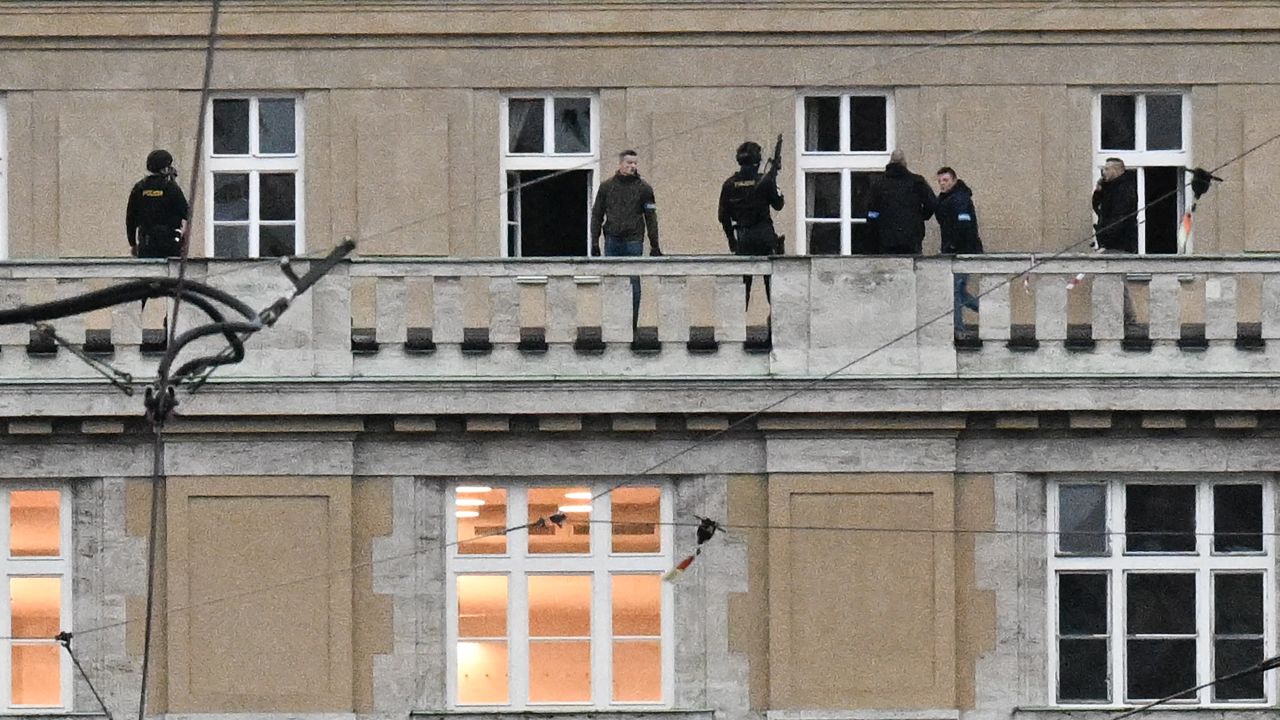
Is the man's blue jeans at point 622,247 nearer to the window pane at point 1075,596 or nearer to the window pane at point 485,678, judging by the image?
the window pane at point 485,678

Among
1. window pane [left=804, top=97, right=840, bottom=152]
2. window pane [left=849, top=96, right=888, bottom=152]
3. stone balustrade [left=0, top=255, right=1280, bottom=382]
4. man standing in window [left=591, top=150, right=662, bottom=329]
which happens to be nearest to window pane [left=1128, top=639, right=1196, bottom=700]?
stone balustrade [left=0, top=255, right=1280, bottom=382]

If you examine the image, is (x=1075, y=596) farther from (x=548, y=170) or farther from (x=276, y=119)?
(x=276, y=119)

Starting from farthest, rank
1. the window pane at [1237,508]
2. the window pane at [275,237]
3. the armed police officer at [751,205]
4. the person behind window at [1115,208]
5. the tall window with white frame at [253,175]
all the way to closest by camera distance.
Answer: the tall window with white frame at [253,175] < the window pane at [275,237] < the person behind window at [1115,208] < the window pane at [1237,508] < the armed police officer at [751,205]

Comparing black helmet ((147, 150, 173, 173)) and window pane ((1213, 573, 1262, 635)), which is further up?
black helmet ((147, 150, 173, 173))

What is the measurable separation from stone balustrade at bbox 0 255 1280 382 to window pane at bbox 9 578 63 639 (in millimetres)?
1786

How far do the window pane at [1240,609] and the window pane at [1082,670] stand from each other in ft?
3.23

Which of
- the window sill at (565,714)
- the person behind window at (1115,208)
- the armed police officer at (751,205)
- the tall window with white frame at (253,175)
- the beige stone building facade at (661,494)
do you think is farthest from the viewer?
the tall window with white frame at (253,175)

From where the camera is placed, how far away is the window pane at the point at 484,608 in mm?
32375

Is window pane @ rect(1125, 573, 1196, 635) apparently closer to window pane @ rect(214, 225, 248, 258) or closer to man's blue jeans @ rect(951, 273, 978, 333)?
man's blue jeans @ rect(951, 273, 978, 333)

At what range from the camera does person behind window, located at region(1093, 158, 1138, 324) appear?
1280 inches

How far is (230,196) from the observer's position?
116 feet

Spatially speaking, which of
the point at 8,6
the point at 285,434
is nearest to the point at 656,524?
the point at 285,434

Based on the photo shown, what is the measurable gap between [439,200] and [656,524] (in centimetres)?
452

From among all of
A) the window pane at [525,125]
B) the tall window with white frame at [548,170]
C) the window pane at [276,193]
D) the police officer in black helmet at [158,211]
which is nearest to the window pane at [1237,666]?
the tall window with white frame at [548,170]
